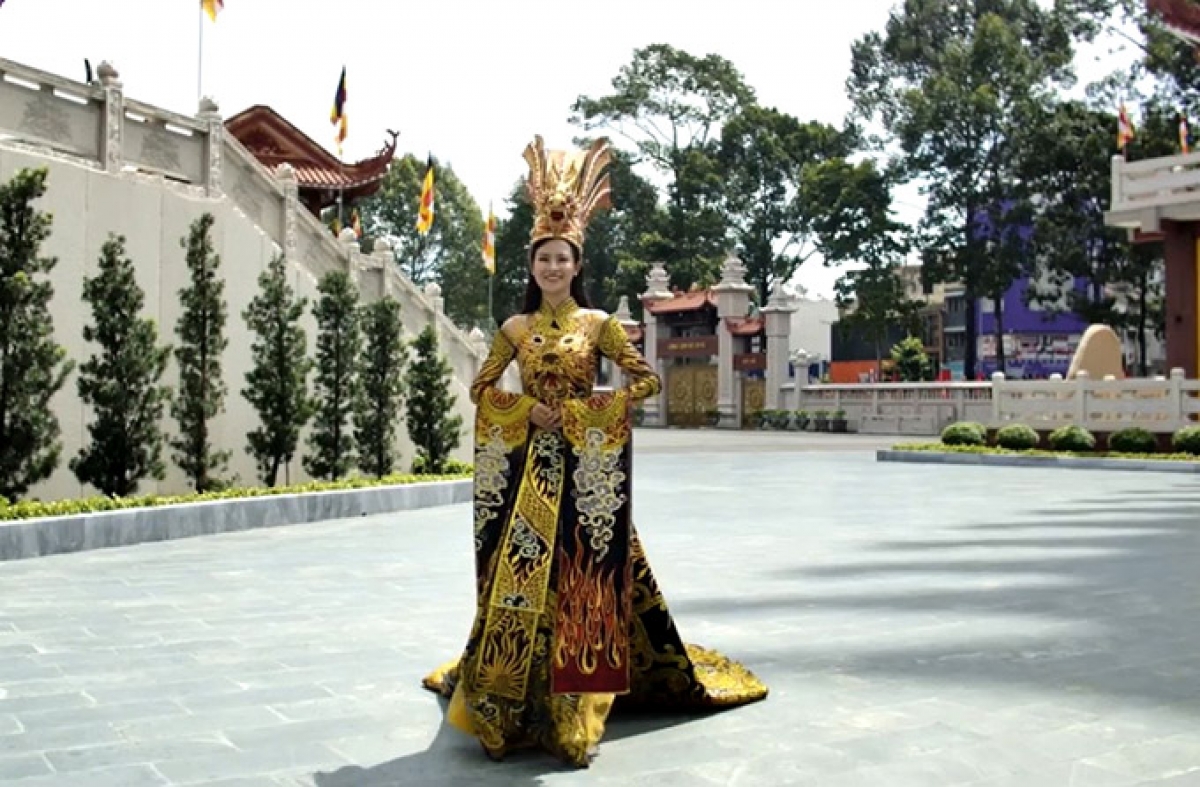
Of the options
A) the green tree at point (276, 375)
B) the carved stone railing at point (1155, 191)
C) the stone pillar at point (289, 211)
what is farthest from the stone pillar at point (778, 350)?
the green tree at point (276, 375)

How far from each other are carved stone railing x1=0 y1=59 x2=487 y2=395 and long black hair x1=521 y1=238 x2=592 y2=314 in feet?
29.0

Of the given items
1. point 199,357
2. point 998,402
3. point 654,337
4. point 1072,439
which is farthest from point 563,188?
point 654,337

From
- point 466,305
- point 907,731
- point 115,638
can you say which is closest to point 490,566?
point 907,731

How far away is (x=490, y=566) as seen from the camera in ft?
13.6

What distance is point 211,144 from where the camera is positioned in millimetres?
13461

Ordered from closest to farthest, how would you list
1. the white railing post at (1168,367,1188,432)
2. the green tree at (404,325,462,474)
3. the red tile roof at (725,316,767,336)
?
the green tree at (404,325,462,474) → the white railing post at (1168,367,1188,432) → the red tile roof at (725,316,767,336)

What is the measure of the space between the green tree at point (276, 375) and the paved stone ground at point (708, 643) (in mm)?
2011

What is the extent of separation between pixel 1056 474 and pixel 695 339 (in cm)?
1925

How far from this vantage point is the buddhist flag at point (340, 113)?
27.8m

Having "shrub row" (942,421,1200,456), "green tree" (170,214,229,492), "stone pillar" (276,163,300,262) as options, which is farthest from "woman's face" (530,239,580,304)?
"shrub row" (942,421,1200,456)

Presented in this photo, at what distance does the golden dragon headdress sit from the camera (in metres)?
4.35

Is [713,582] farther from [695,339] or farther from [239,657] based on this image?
[695,339]

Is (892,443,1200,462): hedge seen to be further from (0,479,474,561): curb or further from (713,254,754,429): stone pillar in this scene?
(713,254,754,429): stone pillar

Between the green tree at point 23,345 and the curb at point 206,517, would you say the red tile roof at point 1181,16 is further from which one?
the green tree at point 23,345
